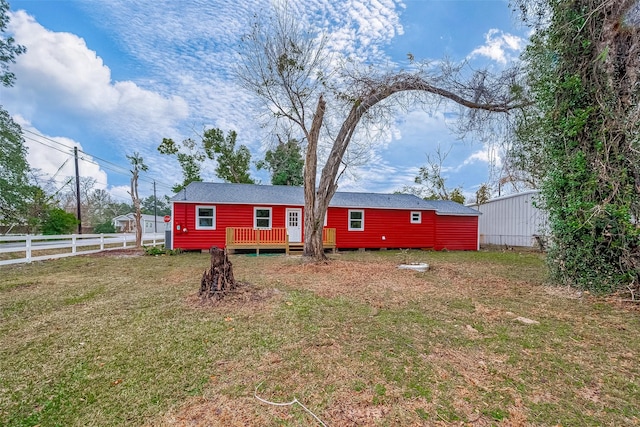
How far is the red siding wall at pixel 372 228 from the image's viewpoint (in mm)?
12125

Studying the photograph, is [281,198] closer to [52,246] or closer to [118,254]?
[118,254]

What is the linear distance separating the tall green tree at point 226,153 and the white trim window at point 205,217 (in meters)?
10.7

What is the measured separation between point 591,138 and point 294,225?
1035cm

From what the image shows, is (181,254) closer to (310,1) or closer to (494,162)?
(310,1)

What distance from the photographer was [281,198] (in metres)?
13.4

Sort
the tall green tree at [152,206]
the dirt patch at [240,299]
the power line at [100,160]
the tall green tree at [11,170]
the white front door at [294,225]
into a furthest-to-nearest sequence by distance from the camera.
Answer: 1. the tall green tree at [152,206]
2. the power line at [100,160]
3. the white front door at [294,225]
4. the tall green tree at [11,170]
5. the dirt patch at [240,299]

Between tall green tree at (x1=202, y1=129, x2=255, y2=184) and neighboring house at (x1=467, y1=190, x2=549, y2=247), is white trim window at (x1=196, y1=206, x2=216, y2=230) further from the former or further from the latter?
neighboring house at (x1=467, y1=190, x2=549, y2=247)

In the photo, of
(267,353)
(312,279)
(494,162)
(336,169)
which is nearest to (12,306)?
(267,353)

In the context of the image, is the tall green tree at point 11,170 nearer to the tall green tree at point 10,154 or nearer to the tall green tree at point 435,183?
the tall green tree at point 10,154

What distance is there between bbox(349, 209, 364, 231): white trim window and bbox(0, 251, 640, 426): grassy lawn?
865cm

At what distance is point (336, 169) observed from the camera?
933 centimetres

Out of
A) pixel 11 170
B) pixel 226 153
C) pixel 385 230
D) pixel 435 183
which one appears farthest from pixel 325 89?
pixel 435 183

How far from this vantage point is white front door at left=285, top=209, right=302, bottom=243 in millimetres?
12945

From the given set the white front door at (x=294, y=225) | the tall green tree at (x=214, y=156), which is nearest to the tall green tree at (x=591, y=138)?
the white front door at (x=294, y=225)
